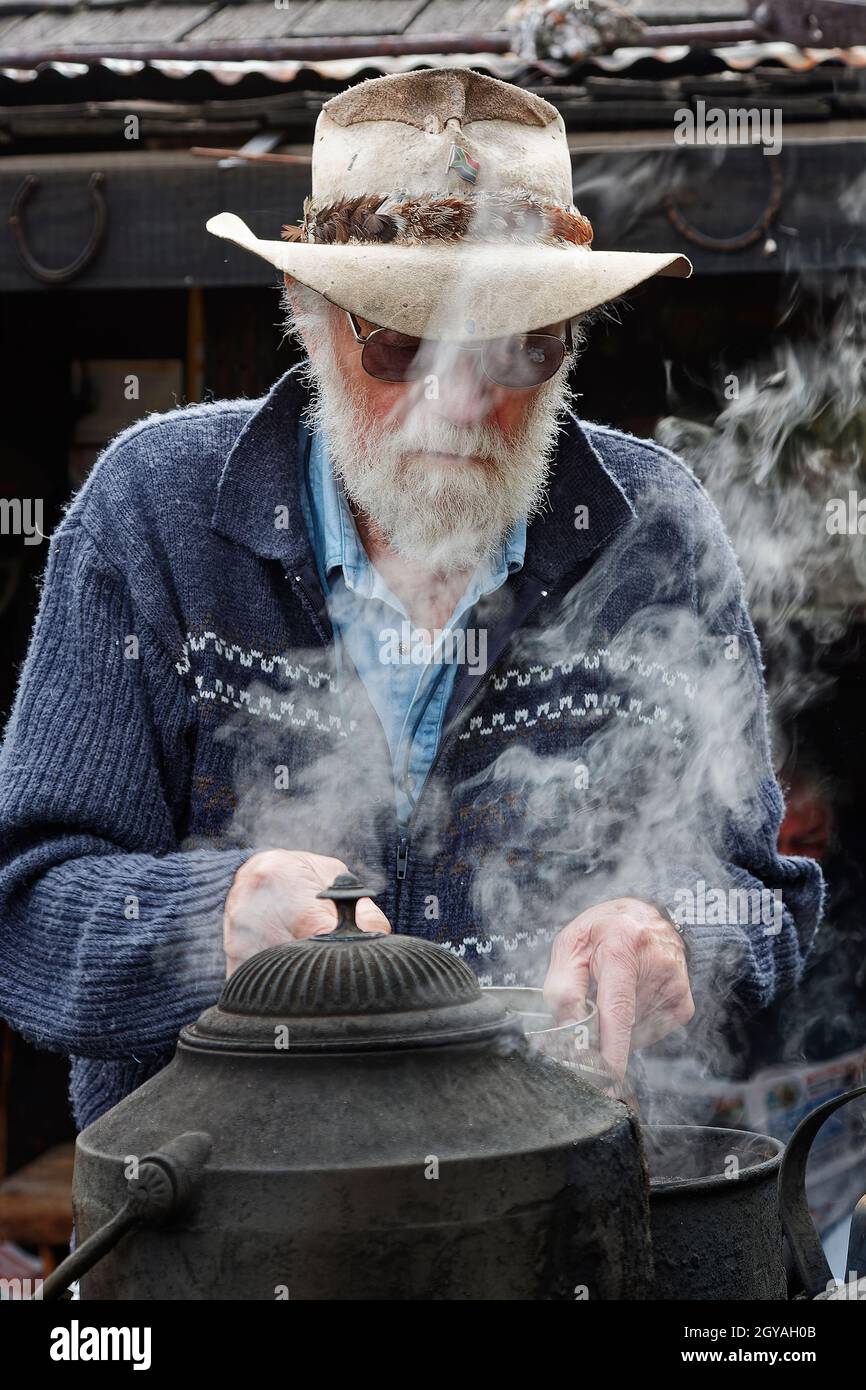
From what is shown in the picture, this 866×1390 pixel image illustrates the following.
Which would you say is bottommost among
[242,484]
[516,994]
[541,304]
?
[516,994]

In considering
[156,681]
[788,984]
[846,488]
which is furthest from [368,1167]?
[846,488]

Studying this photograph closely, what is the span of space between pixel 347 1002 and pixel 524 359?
1.50 m

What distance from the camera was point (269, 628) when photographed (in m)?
3.06

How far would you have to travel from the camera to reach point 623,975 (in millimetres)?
2467

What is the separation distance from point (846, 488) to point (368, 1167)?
150 inches

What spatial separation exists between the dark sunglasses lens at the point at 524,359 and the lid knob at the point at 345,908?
127 centimetres

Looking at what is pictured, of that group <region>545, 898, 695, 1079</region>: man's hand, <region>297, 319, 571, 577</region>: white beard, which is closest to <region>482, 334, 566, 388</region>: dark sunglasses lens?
<region>297, 319, 571, 577</region>: white beard

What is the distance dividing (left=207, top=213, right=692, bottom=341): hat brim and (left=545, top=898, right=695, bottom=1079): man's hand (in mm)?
1097

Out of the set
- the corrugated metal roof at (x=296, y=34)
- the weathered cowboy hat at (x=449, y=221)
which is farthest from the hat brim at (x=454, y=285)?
the corrugated metal roof at (x=296, y=34)

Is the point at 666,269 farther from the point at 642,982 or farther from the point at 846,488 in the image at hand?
the point at 846,488

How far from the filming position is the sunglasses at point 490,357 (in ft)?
9.14

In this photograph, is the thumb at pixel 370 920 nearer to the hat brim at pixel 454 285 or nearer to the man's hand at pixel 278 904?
the man's hand at pixel 278 904

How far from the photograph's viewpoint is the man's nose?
9.26 feet

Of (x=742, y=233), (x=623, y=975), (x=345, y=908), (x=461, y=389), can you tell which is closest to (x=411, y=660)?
(x=461, y=389)
